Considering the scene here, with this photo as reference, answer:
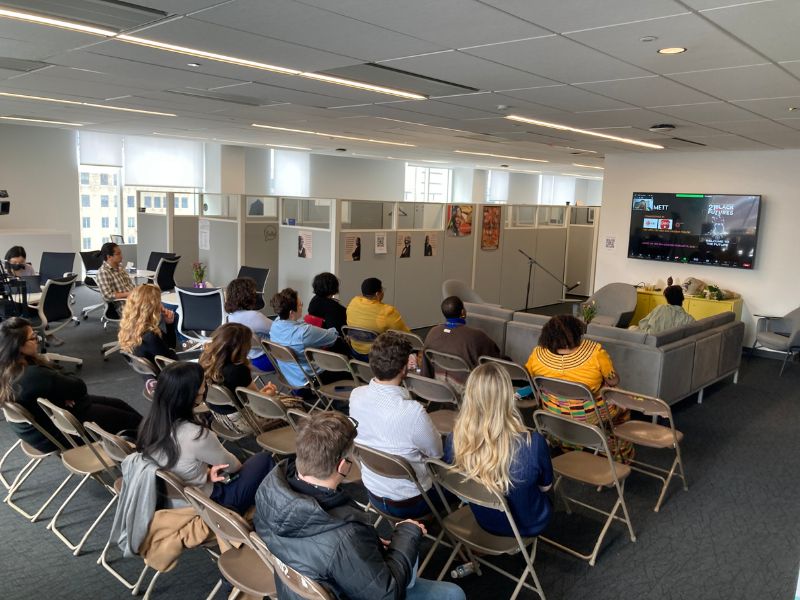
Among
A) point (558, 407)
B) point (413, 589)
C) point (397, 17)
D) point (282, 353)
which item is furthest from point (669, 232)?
point (413, 589)

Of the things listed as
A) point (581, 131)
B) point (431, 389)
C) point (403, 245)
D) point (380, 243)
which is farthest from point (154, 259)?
point (431, 389)

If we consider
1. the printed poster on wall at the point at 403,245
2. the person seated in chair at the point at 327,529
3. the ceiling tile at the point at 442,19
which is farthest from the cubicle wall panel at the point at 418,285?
the person seated in chair at the point at 327,529

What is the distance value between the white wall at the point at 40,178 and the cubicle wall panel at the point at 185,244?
11.0 feet

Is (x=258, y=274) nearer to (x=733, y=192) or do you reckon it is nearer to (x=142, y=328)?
(x=142, y=328)

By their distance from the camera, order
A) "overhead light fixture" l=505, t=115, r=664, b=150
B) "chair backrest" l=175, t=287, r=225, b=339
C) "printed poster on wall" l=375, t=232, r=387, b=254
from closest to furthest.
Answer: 1. "chair backrest" l=175, t=287, r=225, b=339
2. "overhead light fixture" l=505, t=115, r=664, b=150
3. "printed poster on wall" l=375, t=232, r=387, b=254

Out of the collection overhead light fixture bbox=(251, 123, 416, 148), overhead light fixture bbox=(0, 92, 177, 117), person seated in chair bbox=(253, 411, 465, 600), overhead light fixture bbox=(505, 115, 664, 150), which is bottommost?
person seated in chair bbox=(253, 411, 465, 600)

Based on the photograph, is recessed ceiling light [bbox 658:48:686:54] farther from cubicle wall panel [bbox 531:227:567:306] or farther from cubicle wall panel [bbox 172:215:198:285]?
cubicle wall panel [bbox 172:215:198:285]

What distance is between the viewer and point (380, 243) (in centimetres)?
817

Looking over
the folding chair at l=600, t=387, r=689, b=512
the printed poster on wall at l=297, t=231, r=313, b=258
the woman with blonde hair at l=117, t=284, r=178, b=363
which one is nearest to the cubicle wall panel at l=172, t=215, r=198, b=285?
the printed poster on wall at l=297, t=231, r=313, b=258

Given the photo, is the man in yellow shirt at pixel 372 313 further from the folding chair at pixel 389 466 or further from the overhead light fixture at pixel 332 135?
the overhead light fixture at pixel 332 135

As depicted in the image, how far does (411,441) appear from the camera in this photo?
288 cm

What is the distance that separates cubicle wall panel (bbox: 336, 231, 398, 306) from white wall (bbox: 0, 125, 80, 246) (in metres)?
6.49

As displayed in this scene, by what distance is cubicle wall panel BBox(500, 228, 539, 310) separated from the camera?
10055mm

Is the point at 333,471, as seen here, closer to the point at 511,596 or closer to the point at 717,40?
the point at 511,596
